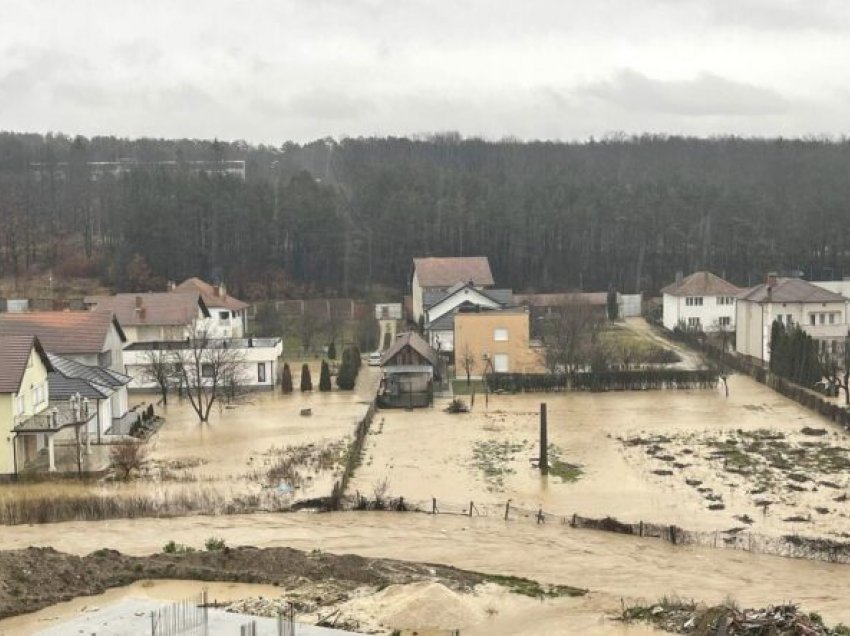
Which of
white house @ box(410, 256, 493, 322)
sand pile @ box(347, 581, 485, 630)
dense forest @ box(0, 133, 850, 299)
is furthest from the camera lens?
dense forest @ box(0, 133, 850, 299)

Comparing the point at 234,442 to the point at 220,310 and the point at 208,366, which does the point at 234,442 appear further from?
the point at 220,310

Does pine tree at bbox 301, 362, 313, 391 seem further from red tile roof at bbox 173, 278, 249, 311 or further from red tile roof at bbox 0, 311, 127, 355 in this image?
red tile roof at bbox 173, 278, 249, 311

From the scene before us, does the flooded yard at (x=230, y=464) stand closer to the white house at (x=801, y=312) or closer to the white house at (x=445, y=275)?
the white house at (x=801, y=312)

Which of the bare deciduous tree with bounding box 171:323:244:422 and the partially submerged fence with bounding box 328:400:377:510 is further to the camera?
the bare deciduous tree with bounding box 171:323:244:422

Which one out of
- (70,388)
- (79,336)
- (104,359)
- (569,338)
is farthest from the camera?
(569,338)

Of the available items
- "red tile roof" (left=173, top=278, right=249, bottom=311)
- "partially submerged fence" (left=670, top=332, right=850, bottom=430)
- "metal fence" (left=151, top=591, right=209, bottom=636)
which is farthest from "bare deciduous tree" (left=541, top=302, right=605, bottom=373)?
"metal fence" (left=151, top=591, right=209, bottom=636)

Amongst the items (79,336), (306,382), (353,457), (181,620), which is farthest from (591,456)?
(79,336)

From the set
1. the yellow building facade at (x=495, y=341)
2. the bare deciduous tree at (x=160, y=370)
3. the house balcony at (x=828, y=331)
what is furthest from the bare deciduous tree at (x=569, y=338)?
the bare deciduous tree at (x=160, y=370)
